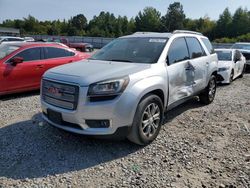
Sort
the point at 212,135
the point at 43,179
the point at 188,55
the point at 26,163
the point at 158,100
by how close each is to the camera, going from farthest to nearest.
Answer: the point at 188,55
the point at 212,135
the point at 158,100
the point at 26,163
the point at 43,179

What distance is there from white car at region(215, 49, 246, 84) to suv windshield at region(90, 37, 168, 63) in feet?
18.7

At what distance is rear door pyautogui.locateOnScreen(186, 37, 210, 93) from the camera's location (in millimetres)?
5723

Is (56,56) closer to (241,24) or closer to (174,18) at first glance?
(241,24)

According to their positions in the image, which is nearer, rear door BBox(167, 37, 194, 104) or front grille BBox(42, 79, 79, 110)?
front grille BBox(42, 79, 79, 110)

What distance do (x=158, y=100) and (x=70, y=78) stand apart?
1425 millimetres

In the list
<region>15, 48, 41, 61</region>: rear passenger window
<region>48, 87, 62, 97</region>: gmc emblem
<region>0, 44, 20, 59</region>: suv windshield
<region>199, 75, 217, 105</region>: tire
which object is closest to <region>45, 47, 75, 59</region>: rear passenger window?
<region>15, 48, 41, 61</region>: rear passenger window

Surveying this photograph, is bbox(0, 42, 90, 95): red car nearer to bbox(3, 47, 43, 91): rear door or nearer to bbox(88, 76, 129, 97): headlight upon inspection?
bbox(3, 47, 43, 91): rear door

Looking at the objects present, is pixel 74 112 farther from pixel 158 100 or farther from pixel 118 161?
pixel 158 100

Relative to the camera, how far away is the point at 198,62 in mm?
5883

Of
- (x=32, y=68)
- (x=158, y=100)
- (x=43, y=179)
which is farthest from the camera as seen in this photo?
(x=32, y=68)

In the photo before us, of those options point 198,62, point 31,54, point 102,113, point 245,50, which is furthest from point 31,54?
point 245,50

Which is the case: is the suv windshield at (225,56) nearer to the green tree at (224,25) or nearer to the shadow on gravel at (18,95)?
the shadow on gravel at (18,95)

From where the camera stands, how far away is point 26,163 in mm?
3787

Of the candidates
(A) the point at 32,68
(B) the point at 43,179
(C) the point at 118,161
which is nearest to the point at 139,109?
(C) the point at 118,161
